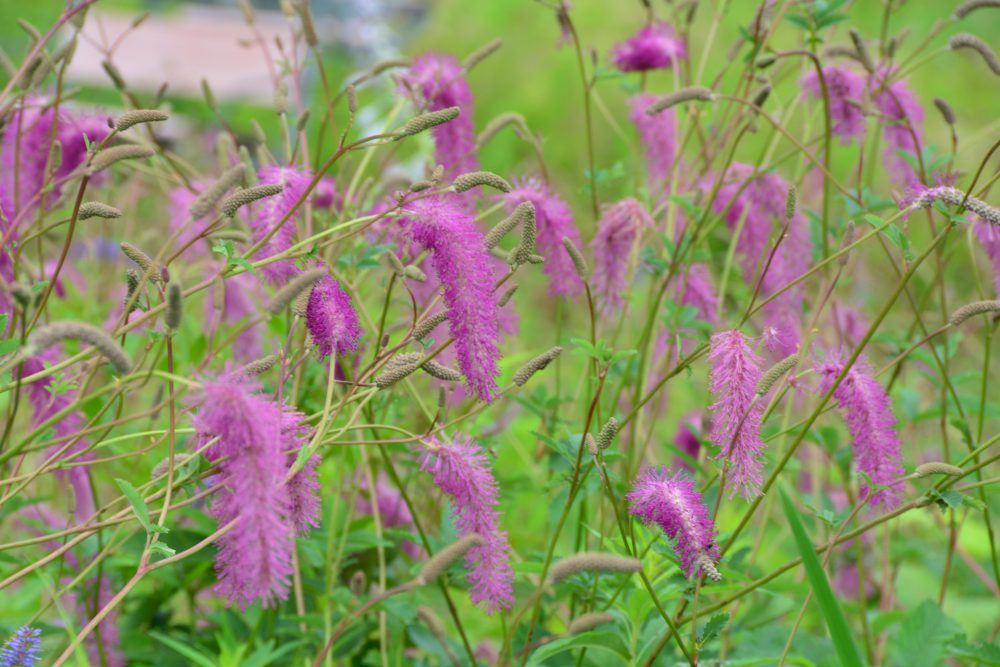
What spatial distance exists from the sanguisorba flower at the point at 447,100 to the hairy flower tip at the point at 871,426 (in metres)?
0.50

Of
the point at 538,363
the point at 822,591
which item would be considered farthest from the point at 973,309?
the point at 538,363

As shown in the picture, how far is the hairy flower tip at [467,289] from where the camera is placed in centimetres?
86

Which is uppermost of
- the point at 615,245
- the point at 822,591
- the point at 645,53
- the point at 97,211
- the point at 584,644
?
the point at 645,53

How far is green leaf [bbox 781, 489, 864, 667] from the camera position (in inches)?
35.8

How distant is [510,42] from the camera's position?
239 inches

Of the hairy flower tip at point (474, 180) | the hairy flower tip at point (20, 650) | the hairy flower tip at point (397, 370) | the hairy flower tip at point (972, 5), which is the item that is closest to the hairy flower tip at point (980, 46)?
the hairy flower tip at point (972, 5)

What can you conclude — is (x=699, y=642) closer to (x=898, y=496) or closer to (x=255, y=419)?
(x=898, y=496)

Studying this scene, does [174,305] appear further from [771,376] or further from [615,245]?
[615,245]

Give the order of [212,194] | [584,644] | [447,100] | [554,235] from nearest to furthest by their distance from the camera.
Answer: [212,194] → [584,644] → [554,235] → [447,100]

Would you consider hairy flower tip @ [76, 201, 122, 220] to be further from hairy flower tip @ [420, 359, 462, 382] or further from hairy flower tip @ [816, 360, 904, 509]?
hairy flower tip @ [816, 360, 904, 509]

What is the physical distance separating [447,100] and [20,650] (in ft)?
2.43

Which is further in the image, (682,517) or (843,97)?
(843,97)

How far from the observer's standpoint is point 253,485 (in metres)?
0.74

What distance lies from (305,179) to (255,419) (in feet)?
1.26
